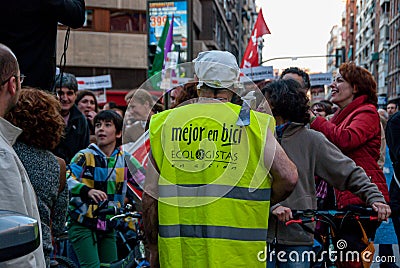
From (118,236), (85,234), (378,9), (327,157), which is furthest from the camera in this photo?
(378,9)

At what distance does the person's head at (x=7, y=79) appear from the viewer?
2.71 metres

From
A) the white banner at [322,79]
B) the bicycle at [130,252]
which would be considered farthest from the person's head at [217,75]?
the white banner at [322,79]

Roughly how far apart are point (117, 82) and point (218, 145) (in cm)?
3160

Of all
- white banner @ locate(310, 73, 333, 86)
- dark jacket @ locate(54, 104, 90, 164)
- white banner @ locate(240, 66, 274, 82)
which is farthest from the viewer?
white banner @ locate(310, 73, 333, 86)

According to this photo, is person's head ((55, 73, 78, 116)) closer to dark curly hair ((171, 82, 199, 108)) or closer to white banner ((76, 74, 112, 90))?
dark curly hair ((171, 82, 199, 108))

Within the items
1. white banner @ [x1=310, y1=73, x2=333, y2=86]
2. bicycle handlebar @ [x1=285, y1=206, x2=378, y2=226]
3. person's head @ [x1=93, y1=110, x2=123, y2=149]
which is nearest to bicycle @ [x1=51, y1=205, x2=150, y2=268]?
person's head @ [x1=93, y1=110, x2=123, y2=149]

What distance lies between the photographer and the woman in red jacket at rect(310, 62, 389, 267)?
16.1 ft

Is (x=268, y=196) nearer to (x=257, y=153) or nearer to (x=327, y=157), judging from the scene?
(x=257, y=153)

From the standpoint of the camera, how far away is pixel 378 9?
256 ft

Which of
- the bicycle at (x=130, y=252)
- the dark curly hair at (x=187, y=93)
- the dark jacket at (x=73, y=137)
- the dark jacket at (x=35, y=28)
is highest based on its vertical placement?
the dark jacket at (x=35, y=28)

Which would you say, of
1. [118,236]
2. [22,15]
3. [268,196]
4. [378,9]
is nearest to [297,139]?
[268,196]

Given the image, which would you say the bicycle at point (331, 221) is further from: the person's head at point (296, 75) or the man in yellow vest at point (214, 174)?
the person's head at point (296, 75)

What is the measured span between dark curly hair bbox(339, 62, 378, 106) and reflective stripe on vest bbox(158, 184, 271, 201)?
2251 mm

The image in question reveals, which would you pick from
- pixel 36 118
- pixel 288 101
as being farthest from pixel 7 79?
pixel 288 101
